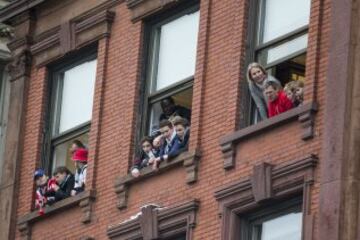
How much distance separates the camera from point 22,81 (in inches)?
1585

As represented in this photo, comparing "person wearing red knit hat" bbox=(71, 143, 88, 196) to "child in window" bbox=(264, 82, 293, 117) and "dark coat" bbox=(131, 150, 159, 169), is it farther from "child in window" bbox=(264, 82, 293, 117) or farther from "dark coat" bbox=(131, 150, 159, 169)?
"child in window" bbox=(264, 82, 293, 117)

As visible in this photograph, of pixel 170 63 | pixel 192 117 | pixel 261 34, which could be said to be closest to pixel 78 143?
pixel 170 63

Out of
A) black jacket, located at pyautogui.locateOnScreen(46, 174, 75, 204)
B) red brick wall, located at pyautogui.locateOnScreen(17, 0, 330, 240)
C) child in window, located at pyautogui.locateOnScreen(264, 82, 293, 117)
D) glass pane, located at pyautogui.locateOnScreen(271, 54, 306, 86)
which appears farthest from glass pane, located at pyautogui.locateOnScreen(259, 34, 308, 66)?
black jacket, located at pyautogui.locateOnScreen(46, 174, 75, 204)

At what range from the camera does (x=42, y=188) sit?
127ft

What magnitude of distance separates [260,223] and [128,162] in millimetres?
4012

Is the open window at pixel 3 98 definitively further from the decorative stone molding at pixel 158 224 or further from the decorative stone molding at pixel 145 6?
the decorative stone molding at pixel 158 224

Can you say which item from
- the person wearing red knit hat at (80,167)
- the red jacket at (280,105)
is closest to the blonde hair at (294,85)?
the red jacket at (280,105)

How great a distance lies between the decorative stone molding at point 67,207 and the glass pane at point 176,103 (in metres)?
1.62

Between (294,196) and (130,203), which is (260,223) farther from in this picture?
(130,203)

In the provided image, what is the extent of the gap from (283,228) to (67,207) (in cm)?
599

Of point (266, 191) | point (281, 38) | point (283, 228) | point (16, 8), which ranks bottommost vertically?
point (283, 228)

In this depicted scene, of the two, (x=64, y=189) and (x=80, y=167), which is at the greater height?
(x=80, y=167)

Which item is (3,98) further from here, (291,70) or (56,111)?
(291,70)

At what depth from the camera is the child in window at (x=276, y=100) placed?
33375 millimetres
